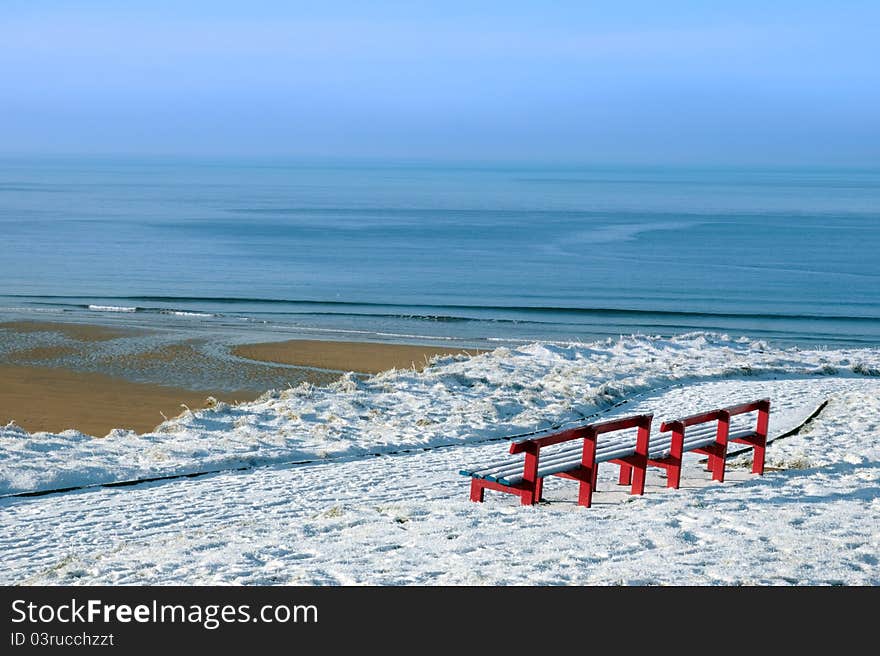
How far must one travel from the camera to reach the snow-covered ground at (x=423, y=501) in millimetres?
7941

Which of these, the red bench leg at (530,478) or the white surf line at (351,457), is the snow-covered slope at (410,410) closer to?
the white surf line at (351,457)

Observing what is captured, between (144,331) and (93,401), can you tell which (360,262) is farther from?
(93,401)

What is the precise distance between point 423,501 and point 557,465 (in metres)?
1.41

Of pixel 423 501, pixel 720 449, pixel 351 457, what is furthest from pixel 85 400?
pixel 720 449

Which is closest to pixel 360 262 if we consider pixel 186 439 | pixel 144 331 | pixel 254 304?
pixel 254 304

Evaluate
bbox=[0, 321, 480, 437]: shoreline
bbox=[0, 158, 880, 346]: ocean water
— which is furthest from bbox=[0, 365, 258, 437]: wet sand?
bbox=[0, 158, 880, 346]: ocean water

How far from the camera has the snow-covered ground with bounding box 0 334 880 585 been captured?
26.1 feet

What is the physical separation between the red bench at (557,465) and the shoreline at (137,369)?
24.0 feet

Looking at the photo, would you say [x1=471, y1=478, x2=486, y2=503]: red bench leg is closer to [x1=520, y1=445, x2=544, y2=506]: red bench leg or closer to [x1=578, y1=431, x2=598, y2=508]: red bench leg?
[x1=520, y1=445, x2=544, y2=506]: red bench leg

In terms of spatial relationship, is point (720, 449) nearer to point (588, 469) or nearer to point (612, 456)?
point (612, 456)

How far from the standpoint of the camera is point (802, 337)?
105 ft

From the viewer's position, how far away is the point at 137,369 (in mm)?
22891

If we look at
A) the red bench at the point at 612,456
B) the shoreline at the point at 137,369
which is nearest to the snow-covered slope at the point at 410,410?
the shoreline at the point at 137,369
